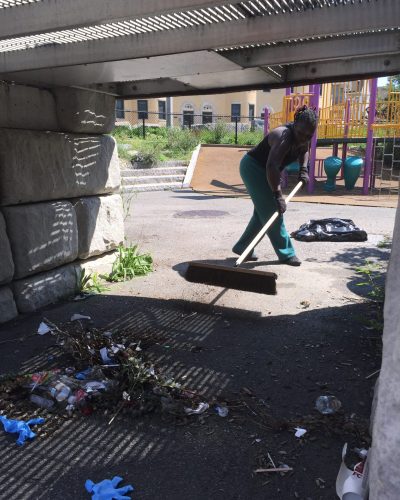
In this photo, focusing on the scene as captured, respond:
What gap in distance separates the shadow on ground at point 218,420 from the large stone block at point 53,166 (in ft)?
3.71

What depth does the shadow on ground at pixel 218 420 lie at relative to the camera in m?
2.15

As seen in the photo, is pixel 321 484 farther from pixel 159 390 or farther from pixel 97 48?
pixel 97 48

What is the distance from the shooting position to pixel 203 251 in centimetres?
649

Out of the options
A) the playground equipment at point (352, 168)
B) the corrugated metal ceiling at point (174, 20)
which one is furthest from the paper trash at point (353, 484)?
the playground equipment at point (352, 168)

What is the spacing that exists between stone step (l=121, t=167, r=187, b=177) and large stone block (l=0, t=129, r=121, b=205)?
31.5 ft

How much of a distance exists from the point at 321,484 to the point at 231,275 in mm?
2329

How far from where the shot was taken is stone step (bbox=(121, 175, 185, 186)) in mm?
14039

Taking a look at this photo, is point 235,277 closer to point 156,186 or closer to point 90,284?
point 90,284

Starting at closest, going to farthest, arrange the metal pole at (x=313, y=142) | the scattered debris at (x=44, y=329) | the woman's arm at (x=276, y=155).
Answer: the scattered debris at (x=44, y=329) < the woman's arm at (x=276, y=155) < the metal pole at (x=313, y=142)

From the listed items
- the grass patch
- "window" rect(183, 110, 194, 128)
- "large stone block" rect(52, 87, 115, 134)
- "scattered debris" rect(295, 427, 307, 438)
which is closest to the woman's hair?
"large stone block" rect(52, 87, 115, 134)

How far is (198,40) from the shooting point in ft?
9.98

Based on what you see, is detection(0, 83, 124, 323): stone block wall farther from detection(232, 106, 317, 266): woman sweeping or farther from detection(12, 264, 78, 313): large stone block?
detection(232, 106, 317, 266): woman sweeping

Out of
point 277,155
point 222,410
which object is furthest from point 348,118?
point 222,410

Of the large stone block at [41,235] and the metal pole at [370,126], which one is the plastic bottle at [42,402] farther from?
the metal pole at [370,126]
